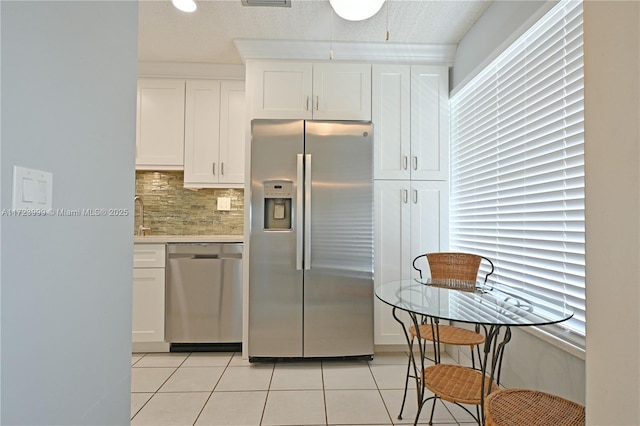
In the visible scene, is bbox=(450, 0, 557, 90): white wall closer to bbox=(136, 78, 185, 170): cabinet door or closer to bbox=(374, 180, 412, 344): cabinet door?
bbox=(374, 180, 412, 344): cabinet door

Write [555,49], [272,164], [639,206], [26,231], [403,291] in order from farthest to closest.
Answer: [272,164] < [403,291] < [555,49] < [26,231] < [639,206]

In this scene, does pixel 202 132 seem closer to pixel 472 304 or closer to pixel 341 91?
pixel 341 91

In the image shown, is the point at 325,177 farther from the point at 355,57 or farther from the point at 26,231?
the point at 26,231

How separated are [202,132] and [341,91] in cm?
140

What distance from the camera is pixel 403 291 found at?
1.74 m

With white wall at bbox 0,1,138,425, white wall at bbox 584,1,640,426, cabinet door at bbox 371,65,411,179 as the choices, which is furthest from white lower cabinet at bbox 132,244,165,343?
white wall at bbox 584,1,640,426

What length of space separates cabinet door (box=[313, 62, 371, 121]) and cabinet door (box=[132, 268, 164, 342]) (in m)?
1.98

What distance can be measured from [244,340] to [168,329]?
0.70 meters

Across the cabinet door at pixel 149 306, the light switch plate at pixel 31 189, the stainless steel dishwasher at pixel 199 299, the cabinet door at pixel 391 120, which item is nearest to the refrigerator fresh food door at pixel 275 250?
the stainless steel dishwasher at pixel 199 299

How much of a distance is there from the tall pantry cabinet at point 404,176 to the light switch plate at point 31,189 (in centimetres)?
227

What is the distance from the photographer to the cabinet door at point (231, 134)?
3.08 metres

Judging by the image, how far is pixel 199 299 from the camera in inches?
107

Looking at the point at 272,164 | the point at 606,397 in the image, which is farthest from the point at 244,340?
the point at 606,397

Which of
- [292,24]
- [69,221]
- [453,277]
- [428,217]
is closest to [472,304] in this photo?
[453,277]
